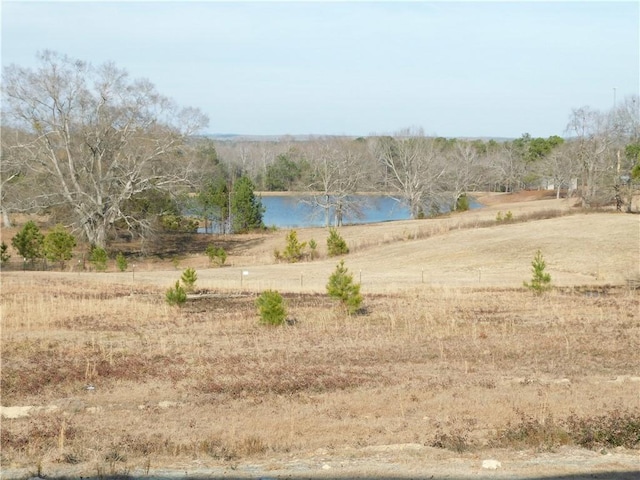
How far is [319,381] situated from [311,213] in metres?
63.0

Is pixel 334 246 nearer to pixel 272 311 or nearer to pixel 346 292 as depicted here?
pixel 346 292

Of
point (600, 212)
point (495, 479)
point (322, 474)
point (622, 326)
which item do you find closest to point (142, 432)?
point (322, 474)

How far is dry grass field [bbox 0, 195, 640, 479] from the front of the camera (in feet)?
33.8

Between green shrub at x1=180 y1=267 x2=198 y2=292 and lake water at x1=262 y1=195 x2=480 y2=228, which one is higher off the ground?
lake water at x1=262 y1=195 x2=480 y2=228

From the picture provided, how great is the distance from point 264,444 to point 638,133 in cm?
8305

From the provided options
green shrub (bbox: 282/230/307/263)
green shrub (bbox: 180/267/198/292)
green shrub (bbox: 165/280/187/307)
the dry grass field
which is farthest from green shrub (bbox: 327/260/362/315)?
green shrub (bbox: 282/230/307/263)

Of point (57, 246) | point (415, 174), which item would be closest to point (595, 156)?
point (415, 174)

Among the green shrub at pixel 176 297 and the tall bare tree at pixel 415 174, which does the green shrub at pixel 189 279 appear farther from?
the tall bare tree at pixel 415 174

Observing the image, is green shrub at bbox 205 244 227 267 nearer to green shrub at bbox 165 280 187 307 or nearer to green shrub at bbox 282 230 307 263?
green shrub at bbox 282 230 307 263

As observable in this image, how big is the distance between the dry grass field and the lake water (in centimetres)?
4421

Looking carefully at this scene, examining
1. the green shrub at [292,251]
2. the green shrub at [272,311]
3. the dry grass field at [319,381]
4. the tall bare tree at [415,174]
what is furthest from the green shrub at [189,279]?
the tall bare tree at [415,174]

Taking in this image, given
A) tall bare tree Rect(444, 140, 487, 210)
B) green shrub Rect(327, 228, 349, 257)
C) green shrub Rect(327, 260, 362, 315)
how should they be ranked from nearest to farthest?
1. green shrub Rect(327, 260, 362, 315)
2. green shrub Rect(327, 228, 349, 257)
3. tall bare tree Rect(444, 140, 487, 210)

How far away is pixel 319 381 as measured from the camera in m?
15.5

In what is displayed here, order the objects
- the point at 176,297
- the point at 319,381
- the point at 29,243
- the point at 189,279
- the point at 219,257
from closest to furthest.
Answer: the point at 319,381, the point at 176,297, the point at 189,279, the point at 29,243, the point at 219,257
